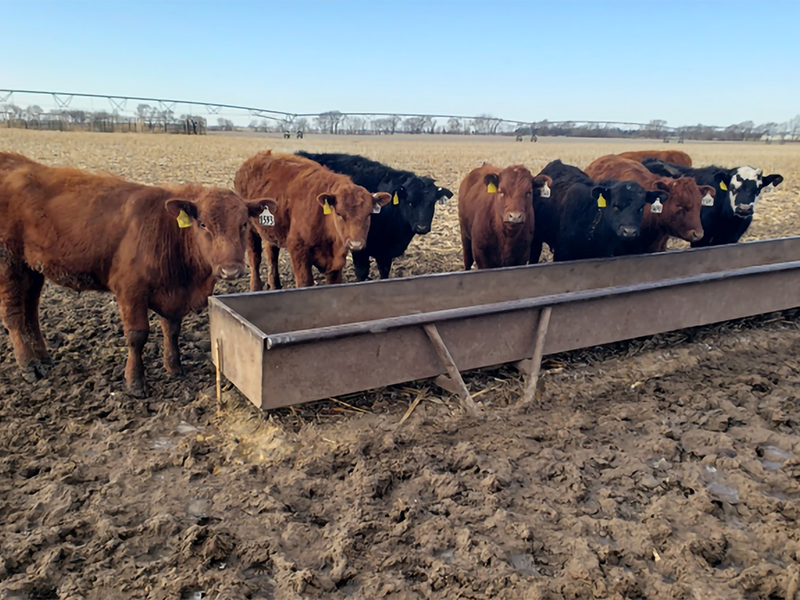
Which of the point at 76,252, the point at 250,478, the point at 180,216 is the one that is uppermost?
the point at 180,216

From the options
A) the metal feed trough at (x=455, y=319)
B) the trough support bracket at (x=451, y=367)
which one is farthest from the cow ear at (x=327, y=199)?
the trough support bracket at (x=451, y=367)

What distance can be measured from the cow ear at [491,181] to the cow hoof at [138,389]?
413 centimetres

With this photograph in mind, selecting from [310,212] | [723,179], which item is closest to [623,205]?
[723,179]

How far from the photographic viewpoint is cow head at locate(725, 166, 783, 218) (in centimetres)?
779

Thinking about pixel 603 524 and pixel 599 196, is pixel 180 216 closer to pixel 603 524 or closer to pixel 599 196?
pixel 603 524

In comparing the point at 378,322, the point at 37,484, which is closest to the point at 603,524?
the point at 378,322

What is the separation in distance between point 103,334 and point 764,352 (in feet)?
19.7

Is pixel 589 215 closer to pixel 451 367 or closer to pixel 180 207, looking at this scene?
pixel 451 367

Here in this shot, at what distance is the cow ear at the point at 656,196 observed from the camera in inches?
266

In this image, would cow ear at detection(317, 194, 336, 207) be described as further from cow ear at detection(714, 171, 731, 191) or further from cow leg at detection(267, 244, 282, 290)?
cow ear at detection(714, 171, 731, 191)

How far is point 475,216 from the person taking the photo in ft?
23.4

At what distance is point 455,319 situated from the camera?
4.09 metres

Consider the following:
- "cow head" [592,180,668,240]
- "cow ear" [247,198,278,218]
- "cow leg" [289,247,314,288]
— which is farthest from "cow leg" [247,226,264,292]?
"cow head" [592,180,668,240]

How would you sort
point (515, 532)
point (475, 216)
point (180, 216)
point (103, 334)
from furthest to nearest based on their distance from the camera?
point (475, 216) → point (103, 334) → point (180, 216) → point (515, 532)
